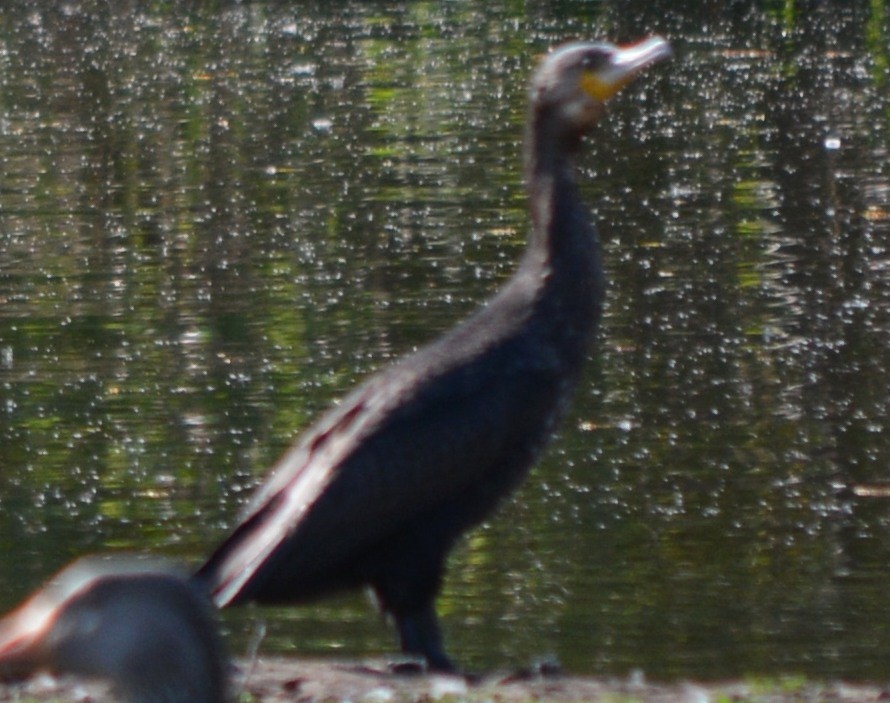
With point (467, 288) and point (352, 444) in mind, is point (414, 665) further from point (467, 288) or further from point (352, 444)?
point (467, 288)

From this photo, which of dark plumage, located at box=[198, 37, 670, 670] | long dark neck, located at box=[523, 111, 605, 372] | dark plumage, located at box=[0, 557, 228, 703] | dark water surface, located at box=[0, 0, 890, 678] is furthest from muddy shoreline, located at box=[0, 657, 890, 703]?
dark plumage, located at box=[0, 557, 228, 703]

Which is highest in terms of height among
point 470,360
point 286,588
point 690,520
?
point 470,360

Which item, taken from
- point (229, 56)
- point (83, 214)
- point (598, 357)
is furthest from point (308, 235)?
point (229, 56)

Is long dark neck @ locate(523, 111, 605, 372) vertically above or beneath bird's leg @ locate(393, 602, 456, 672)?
above

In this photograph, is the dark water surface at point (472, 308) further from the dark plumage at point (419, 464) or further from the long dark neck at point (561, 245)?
the long dark neck at point (561, 245)

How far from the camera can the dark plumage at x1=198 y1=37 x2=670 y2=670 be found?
6.55m

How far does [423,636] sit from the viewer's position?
675 cm

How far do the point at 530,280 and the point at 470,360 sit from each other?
1.31 feet

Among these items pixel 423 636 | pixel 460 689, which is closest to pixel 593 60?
pixel 423 636

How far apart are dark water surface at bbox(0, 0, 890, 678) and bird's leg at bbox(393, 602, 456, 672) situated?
0.82 m

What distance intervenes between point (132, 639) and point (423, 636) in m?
2.56

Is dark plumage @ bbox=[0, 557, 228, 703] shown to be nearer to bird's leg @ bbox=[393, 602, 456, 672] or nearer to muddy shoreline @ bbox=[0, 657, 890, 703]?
muddy shoreline @ bbox=[0, 657, 890, 703]

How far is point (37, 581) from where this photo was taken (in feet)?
27.0

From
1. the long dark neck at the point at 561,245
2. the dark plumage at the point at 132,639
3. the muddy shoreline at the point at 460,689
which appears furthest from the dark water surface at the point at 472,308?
the dark plumage at the point at 132,639
